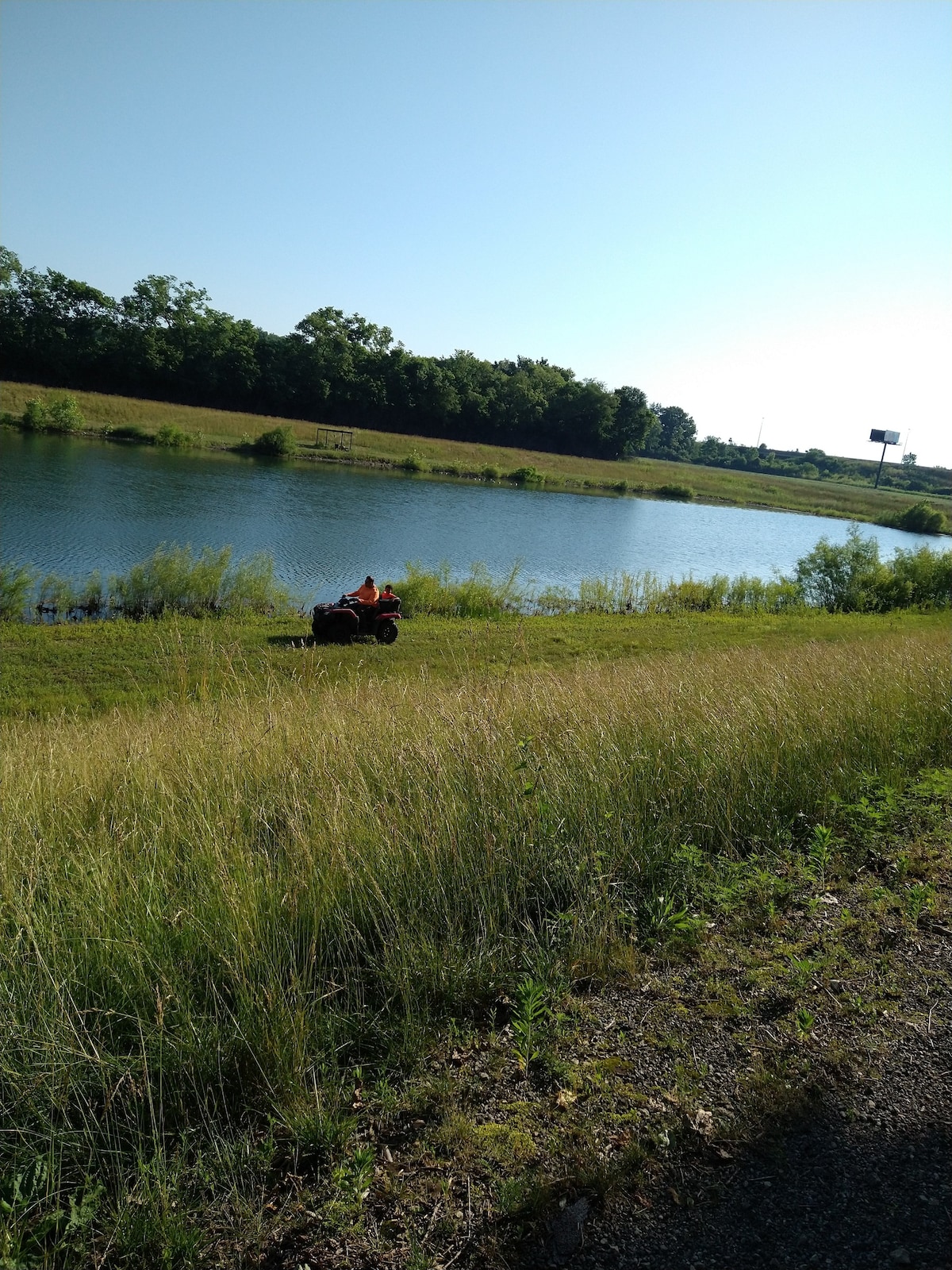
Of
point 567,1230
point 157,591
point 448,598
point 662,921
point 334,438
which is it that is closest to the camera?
point 567,1230

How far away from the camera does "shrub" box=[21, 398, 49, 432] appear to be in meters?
52.2

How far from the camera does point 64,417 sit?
54281 mm

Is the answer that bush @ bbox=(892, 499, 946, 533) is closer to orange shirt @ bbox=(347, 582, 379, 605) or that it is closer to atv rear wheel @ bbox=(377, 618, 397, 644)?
atv rear wheel @ bbox=(377, 618, 397, 644)

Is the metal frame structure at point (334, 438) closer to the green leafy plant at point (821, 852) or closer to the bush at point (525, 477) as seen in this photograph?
the bush at point (525, 477)

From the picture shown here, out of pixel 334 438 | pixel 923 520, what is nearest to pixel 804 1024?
pixel 334 438

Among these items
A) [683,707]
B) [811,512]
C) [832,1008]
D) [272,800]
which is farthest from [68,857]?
[811,512]

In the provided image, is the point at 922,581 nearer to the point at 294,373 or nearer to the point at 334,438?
the point at 334,438

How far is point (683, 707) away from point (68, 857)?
4.57m

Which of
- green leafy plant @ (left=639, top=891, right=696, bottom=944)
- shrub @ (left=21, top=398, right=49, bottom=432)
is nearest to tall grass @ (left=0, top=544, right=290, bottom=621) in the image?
green leafy plant @ (left=639, top=891, right=696, bottom=944)

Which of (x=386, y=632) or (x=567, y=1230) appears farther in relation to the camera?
(x=386, y=632)

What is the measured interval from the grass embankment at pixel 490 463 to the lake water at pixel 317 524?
9.80 metres

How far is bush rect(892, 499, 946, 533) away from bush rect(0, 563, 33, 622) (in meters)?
74.1

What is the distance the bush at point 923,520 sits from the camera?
72188 mm

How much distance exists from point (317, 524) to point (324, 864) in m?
30.9
